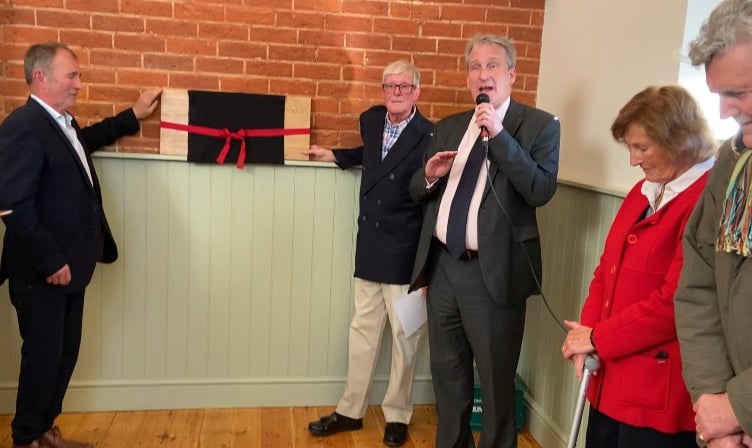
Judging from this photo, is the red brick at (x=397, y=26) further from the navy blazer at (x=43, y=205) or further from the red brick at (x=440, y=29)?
the navy blazer at (x=43, y=205)

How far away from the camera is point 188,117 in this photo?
107 inches

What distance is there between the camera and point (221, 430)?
8.96ft

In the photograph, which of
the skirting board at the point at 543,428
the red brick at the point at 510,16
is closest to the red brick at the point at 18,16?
the red brick at the point at 510,16

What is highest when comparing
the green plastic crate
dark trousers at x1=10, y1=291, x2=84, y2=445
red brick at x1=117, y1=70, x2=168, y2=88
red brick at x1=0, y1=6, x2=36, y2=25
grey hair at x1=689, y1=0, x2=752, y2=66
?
red brick at x1=0, y1=6, x2=36, y2=25

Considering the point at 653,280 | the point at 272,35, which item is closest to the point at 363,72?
the point at 272,35

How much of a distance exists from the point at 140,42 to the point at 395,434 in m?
2.06

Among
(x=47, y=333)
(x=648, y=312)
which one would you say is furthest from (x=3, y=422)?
(x=648, y=312)

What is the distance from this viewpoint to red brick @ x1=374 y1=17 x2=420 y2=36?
9.25 feet

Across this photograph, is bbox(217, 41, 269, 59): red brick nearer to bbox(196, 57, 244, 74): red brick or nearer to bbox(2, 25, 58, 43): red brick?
bbox(196, 57, 244, 74): red brick

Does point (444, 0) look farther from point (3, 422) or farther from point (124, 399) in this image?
point (3, 422)

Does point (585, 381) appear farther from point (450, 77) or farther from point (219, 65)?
point (219, 65)

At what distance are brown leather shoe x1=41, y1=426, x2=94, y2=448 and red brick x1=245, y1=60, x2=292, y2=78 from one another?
5.61 ft

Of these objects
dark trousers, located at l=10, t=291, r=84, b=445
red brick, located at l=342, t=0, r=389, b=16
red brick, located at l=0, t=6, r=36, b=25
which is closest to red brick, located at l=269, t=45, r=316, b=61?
red brick, located at l=342, t=0, r=389, b=16

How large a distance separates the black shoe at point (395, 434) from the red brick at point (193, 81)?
173 cm
